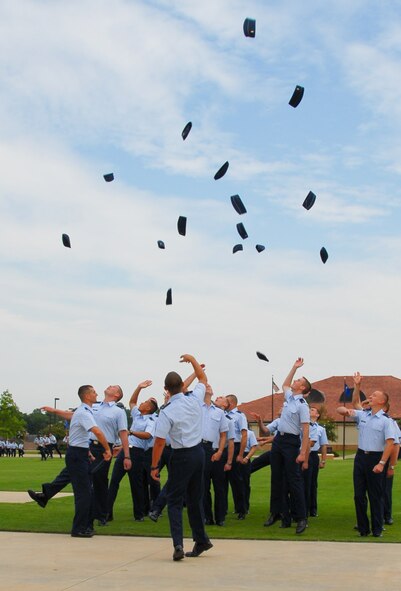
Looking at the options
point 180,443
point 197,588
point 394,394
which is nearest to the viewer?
point 197,588

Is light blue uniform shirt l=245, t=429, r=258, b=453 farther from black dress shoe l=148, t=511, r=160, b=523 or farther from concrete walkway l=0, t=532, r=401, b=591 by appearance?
concrete walkway l=0, t=532, r=401, b=591

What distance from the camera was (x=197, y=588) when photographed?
7520 millimetres

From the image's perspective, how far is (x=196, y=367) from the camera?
973 centimetres

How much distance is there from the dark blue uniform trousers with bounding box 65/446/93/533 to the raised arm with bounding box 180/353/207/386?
2.14 meters

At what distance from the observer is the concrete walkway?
770 cm

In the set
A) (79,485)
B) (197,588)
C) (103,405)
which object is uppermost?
(103,405)

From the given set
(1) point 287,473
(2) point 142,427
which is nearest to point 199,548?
(1) point 287,473

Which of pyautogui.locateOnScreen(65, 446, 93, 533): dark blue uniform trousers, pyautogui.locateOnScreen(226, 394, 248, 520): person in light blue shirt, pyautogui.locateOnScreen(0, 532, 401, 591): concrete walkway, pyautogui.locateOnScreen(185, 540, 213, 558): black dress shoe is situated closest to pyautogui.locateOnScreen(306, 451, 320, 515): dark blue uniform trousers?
pyautogui.locateOnScreen(226, 394, 248, 520): person in light blue shirt

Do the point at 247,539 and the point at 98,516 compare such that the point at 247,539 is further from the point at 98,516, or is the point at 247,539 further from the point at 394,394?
→ the point at 394,394

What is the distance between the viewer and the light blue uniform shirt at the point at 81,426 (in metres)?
11.1

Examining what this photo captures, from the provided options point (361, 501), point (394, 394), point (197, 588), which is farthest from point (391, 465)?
point (394, 394)

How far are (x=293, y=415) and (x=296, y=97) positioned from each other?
4.08 meters

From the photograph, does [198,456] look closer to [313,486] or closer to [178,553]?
[178,553]

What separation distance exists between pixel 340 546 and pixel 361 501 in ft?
3.88
